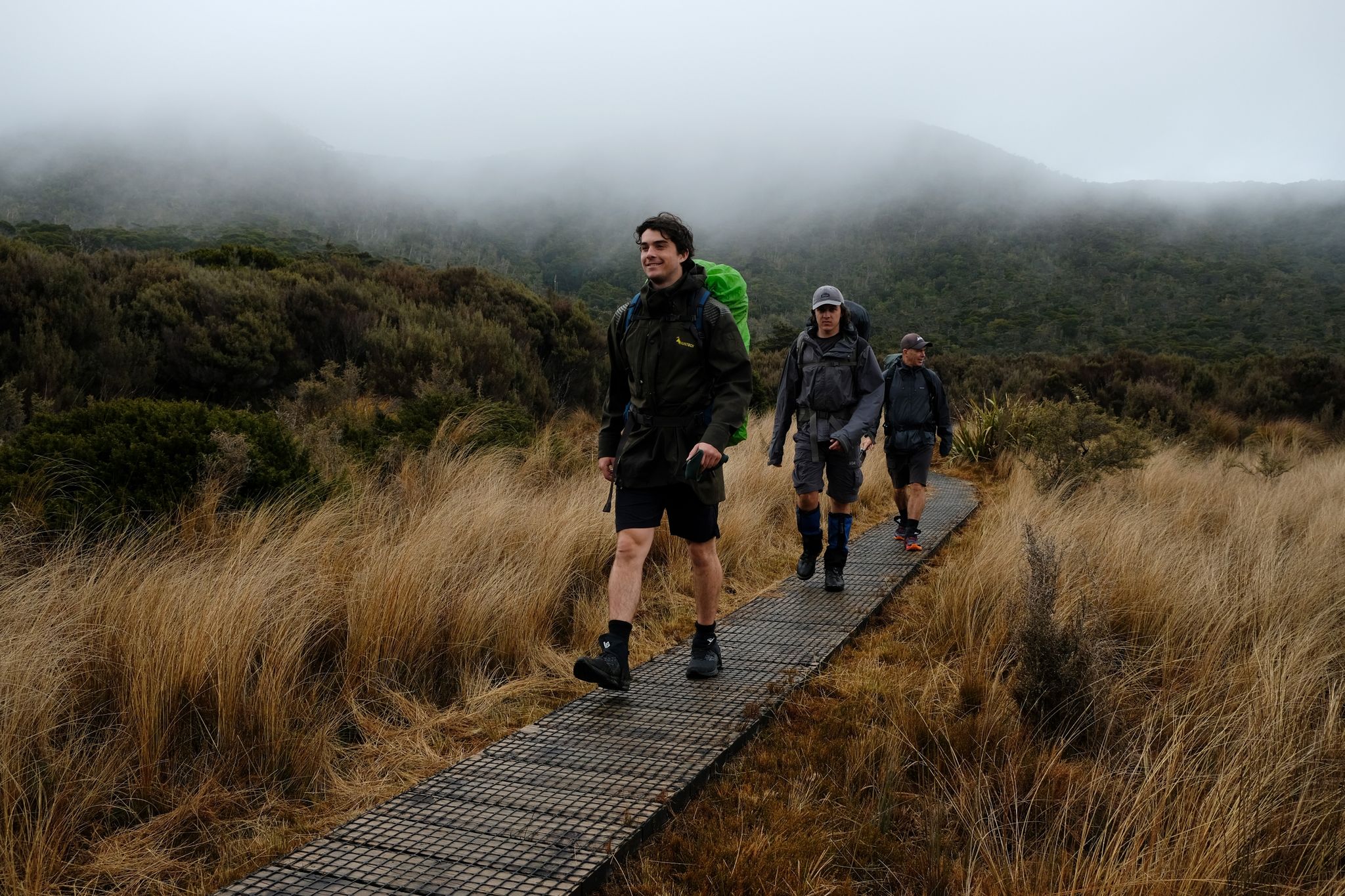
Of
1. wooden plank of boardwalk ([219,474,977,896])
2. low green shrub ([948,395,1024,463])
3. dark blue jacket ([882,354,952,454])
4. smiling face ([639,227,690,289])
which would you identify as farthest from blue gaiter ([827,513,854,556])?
low green shrub ([948,395,1024,463])

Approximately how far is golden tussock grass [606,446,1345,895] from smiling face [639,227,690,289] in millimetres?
1955

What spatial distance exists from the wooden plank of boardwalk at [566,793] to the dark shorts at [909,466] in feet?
9.37

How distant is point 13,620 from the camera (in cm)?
287

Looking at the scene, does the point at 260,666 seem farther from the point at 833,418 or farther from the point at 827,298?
the point at 827,298

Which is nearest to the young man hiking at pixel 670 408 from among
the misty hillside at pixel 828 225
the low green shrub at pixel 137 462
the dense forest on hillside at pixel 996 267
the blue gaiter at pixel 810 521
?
the blue gaiter at pixel 810 521

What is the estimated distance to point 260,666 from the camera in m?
3.13

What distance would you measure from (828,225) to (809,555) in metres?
77.7

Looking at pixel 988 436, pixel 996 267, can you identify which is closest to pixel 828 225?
pixel 996 267

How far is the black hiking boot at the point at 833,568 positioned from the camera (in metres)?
5.21

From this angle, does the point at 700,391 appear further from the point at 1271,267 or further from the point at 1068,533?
the point at 1271,267

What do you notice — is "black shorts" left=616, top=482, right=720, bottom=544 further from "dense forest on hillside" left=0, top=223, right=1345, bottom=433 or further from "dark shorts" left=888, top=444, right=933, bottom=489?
"dense forest on hillside" left=0, top=223, right=1345, bottom=433

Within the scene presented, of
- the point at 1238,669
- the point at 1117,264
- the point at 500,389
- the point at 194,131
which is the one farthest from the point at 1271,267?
the point at 194,131

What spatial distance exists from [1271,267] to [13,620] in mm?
59785

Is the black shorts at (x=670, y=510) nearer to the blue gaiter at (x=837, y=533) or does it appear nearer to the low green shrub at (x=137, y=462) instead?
the blue gaiter at (x=837, y=533)
